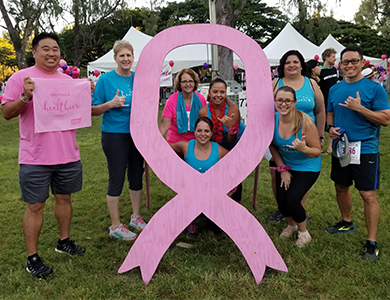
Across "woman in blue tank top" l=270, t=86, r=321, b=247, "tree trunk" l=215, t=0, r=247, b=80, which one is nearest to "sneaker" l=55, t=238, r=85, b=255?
"woman in blue tank top" l=270, t=86, r=321, b=247

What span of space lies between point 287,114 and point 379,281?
56.5 inches

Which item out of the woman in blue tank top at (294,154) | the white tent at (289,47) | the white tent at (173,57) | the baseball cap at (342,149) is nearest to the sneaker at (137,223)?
the woman in blue tank top at (294,154)

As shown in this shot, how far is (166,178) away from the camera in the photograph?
8.14ft

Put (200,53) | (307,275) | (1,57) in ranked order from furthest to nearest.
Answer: (1,57), (200,53), (307,275)

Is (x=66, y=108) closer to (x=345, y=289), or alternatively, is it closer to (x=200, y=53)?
(x=345, y=289)

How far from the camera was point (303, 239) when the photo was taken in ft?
9.45

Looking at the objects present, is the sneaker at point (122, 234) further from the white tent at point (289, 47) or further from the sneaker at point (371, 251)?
the white tent at point (289, 47)

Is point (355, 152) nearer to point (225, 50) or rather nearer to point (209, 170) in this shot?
point (209, 170)

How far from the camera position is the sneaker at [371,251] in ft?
8.60

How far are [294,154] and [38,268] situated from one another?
2.30 m

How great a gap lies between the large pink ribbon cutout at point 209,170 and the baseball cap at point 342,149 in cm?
67

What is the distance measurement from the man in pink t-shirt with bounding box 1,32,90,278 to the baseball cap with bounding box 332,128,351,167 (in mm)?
2230

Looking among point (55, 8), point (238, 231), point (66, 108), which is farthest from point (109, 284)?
point (55, 8)

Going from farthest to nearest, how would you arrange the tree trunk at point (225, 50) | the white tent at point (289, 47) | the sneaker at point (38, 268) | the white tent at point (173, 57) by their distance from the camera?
1. the white tent at point (173, 57)
2. the white tent at point (289, 47)
3. the tree trunk at point (225, 50)
4. the sneaker at point (38, 268)
